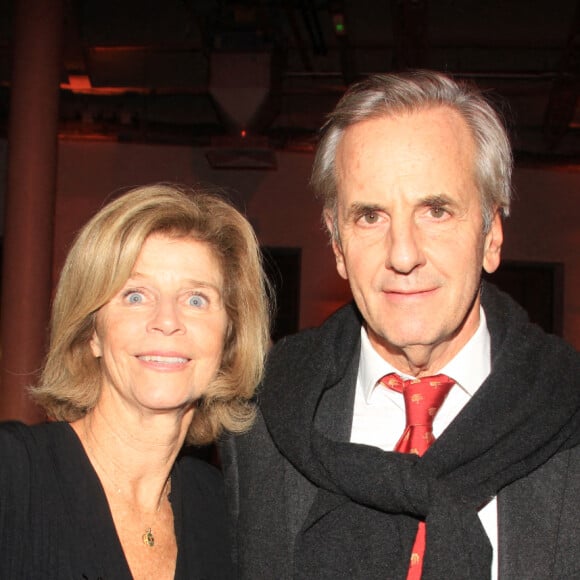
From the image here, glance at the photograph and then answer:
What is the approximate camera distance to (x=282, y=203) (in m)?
9.08

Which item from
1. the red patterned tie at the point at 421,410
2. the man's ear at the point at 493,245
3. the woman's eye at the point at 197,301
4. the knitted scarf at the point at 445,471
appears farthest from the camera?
the woman's eye at the point at 197,301

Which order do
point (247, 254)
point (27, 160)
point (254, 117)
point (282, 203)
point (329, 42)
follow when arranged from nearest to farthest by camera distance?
point (247, 254)
point (27, 160)
point (254, 117)
point (329, 42)
point (282, 203)

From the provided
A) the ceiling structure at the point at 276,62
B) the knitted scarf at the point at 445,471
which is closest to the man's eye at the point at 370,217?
the knitted scarf at the point at 445,471

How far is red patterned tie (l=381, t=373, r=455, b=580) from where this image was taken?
1.73 metres

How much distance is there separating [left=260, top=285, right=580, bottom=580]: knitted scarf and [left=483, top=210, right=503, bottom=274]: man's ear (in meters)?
0.17

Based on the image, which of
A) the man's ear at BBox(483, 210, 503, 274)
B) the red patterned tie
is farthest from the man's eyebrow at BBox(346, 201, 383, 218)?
the red patterned tie

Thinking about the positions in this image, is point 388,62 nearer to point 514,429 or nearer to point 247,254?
point 247,254

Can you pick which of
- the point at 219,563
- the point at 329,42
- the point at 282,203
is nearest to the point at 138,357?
the point at 219,563

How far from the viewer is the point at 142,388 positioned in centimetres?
191

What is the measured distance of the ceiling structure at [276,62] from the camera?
22.1 feet

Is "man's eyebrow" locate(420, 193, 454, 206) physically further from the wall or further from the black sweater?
the wall

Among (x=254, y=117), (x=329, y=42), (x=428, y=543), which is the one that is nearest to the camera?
(x=428, y=543)

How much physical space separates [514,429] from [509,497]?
0.14m

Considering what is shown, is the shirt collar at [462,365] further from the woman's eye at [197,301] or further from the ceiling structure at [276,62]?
the ceiling structure at [276,62]
